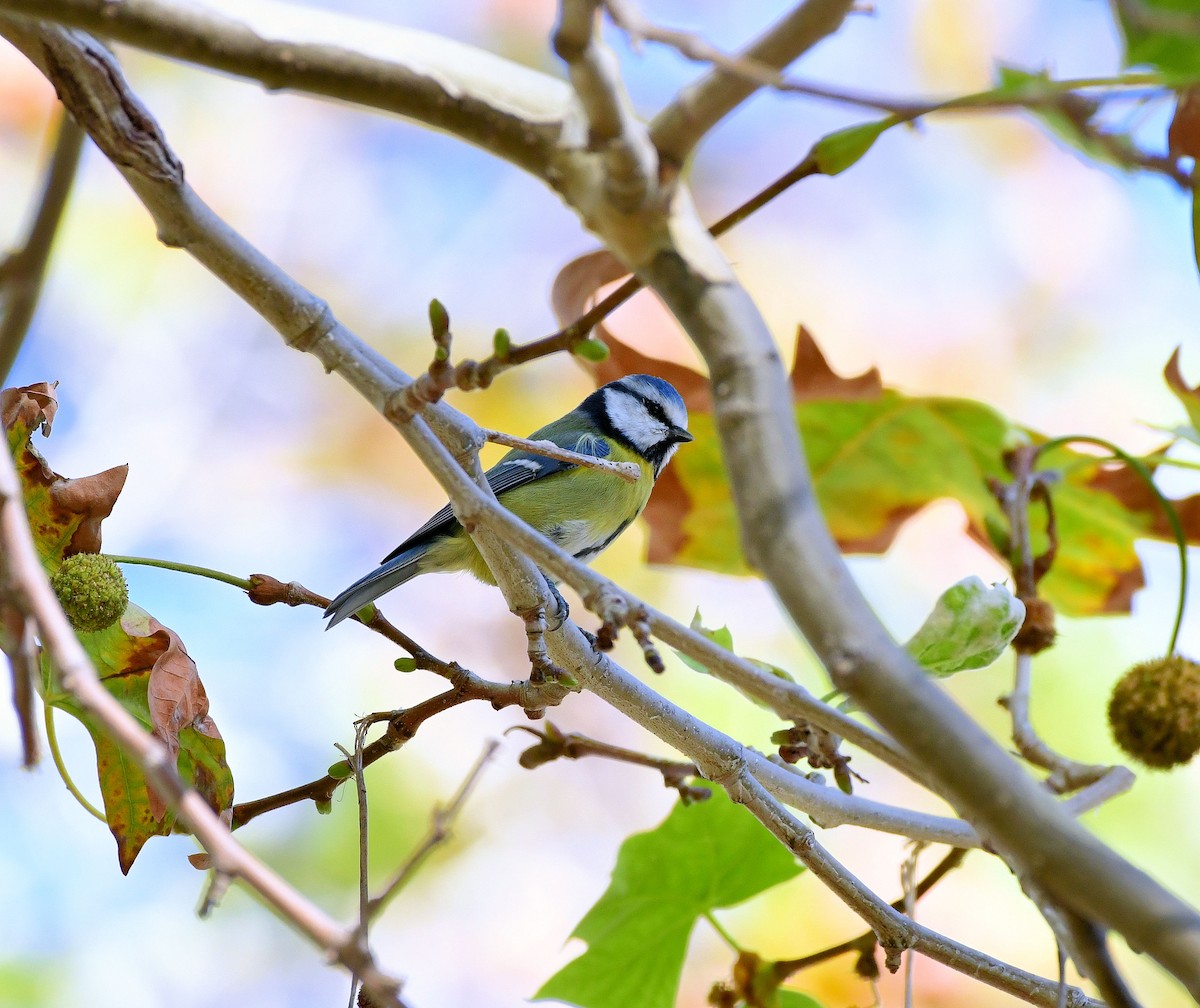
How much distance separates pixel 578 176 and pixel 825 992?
185 cm

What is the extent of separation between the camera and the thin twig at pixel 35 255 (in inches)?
25.0

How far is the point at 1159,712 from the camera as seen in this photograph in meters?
0.98

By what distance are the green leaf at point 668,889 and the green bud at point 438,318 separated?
642mm

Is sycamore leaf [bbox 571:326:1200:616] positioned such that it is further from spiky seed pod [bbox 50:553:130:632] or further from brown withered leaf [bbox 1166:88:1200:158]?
spiky seed pod [bbox 50:553:130:632]

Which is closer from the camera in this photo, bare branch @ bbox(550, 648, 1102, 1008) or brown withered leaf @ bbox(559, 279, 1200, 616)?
bare branch @ bbox(550, 648, 1102, 1008)

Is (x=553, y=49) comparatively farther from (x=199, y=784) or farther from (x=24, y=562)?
(x=199, y=784)

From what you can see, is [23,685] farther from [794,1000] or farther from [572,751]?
[794,1000]

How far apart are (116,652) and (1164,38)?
2.63 ft

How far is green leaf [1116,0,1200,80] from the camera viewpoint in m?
0.45

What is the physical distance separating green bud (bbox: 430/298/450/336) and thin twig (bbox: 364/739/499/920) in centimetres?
26

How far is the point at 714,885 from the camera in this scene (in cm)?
113

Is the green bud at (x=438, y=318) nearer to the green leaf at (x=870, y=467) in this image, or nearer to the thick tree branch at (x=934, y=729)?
the thick tree branch at (x=934, y=729)

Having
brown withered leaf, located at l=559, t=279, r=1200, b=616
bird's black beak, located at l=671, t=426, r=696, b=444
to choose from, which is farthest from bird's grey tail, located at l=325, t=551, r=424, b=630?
bird's black beak, located at l=671, t=426, r=696, b=444

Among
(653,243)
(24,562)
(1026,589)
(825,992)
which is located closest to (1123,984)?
(653,243)
